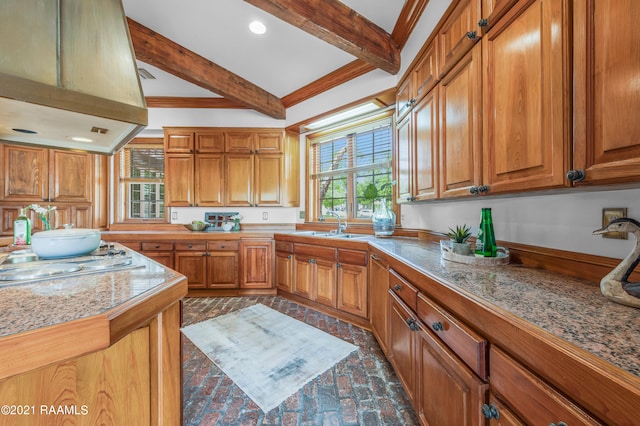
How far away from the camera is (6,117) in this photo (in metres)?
1.25

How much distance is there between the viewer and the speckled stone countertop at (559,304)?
51cm

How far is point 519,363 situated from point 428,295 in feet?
1.68

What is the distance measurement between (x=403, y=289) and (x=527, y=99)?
3.44 feet

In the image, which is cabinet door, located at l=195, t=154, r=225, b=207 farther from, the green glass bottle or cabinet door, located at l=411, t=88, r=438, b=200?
the green glass bottle

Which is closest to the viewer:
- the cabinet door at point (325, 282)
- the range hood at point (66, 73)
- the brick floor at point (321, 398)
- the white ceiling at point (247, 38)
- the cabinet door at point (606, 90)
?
the cabinet door at point (606, 90)

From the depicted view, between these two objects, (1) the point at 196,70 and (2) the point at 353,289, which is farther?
(1) the point at 196,70

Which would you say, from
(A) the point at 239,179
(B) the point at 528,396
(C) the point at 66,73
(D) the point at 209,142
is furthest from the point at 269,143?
(B) the point at 528,396

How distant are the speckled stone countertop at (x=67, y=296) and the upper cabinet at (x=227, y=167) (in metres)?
2.71

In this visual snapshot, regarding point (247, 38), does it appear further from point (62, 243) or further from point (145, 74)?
point (62, 243)

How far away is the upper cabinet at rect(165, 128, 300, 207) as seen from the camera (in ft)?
12.1

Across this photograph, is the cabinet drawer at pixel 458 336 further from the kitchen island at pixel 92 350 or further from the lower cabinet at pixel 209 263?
the lower cabinet at pixel 209 263

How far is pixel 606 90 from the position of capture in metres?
0.71

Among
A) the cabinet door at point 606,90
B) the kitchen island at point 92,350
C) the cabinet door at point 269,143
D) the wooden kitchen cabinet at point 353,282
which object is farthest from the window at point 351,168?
the kitchen island at point 92,350

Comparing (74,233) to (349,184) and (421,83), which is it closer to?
(421,83)
